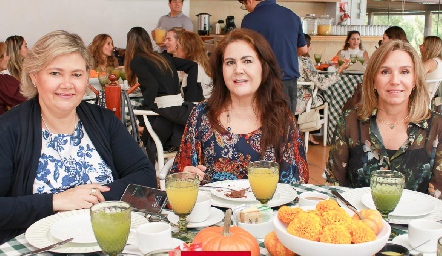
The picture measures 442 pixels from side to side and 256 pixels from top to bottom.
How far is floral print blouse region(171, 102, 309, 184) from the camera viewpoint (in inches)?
88.7

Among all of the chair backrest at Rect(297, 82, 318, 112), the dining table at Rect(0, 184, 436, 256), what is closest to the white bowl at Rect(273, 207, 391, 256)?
the dining table at Rect(0, 184, 436, 256)

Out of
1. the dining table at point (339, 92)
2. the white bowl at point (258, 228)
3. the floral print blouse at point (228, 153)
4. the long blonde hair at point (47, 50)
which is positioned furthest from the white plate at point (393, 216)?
the dining table at point (339, 92)

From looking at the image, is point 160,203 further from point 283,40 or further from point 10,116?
point 283,40

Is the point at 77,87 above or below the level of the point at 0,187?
above

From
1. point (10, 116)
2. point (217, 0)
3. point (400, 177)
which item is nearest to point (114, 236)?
point (400, 177)

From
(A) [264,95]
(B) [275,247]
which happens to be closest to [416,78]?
(A) [264,95]

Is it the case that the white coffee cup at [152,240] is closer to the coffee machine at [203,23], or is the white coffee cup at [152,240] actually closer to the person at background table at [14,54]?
the person at background table at [14,54]

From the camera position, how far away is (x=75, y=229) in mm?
1460

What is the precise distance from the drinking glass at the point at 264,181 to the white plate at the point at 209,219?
0.42ft

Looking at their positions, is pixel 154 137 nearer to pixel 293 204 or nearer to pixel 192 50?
pixel 192 50

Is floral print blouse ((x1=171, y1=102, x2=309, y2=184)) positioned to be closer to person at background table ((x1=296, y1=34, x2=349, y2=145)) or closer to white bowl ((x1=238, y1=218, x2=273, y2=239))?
white bowl ((x1=238, y1=218, x2=273, y2=239))

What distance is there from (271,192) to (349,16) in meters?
8.24

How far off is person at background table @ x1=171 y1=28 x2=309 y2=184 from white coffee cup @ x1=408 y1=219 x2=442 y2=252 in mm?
A: 950

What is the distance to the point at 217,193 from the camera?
5.73 feet
